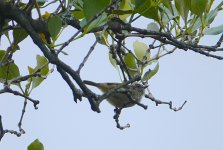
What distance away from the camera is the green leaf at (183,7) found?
1.71 m

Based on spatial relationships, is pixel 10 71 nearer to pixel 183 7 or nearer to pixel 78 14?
pixel 78 14

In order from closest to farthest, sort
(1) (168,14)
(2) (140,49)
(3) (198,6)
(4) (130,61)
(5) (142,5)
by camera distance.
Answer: (5) (142,5) → (3) (198,6) → (1) (168,14) → (4) (130,61) → (2) (140,49)

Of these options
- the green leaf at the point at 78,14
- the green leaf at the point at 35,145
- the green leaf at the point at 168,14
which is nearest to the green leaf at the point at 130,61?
the green leaf at the point at 168,14

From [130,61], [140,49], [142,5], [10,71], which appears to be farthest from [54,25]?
[140,49]

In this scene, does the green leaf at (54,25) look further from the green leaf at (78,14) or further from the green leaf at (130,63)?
the green leaf at (130,63)

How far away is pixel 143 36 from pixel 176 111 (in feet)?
1.77

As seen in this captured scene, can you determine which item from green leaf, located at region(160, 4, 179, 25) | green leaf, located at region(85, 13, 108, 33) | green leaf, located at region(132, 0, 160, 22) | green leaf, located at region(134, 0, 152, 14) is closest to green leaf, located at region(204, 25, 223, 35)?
green leaf, located at region(160, 4, 179, 25)

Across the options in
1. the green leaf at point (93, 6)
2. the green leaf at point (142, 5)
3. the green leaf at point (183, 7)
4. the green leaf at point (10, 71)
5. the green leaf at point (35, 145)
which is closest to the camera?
the green leaf at point (93, 6)

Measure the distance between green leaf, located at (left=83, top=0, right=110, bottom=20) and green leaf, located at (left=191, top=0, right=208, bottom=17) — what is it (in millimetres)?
402

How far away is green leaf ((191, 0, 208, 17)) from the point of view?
164cm

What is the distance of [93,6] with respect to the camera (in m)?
1.34

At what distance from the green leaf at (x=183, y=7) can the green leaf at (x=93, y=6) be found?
43cm

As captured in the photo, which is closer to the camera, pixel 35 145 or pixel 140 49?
pixel 35 145

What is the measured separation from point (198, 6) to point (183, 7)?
83 mm
